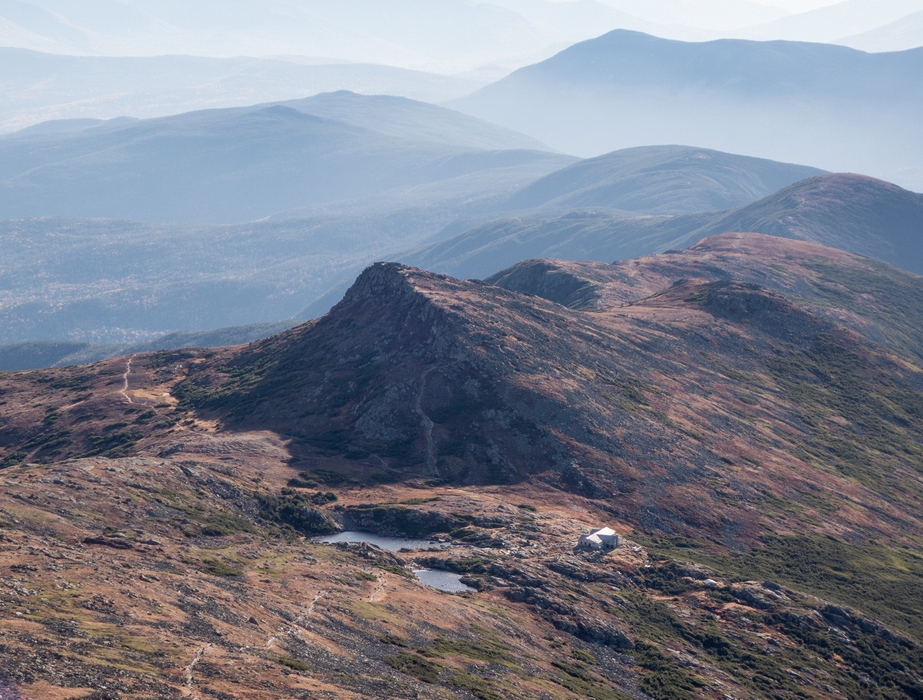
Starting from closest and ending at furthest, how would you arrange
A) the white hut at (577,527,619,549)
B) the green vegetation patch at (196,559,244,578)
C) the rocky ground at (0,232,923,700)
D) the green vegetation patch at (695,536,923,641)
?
the rocky ground at (0,232,923,700) < the green vegetation patch at (196,559,244,578) < the green vegetation patch at (695,536,923,641) < the white hut at (577,527,619,549)

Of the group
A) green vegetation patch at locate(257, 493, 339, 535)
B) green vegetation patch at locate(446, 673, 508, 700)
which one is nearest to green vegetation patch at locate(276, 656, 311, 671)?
green vegetation patch at locate(446, 673, 508, 700)

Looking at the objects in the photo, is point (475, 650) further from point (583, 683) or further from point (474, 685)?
point (583, 683)

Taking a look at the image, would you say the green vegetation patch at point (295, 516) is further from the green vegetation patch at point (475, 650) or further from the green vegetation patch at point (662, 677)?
the green vegetation patch at point (662, 677)

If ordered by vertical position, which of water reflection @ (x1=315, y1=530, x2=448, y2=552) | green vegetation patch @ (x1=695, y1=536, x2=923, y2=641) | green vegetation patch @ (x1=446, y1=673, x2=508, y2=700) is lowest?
green vegetation patch @ (x1=695, y1=536, x2=923, y2=641)

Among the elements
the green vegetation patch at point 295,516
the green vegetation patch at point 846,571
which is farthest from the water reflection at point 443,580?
the green vegetation patch at point 846,571

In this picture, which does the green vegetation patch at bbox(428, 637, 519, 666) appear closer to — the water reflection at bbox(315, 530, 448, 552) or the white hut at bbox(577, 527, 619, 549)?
the water reflection at bbox(315, 530, 448, 552)

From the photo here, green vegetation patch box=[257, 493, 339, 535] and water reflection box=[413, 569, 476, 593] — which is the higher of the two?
green vegetation patch box=[257, 493, 339, 535]

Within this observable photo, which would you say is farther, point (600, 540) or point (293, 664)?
point (600, 540)

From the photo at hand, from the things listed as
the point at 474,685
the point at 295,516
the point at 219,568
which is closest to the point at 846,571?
the point at 474,685
